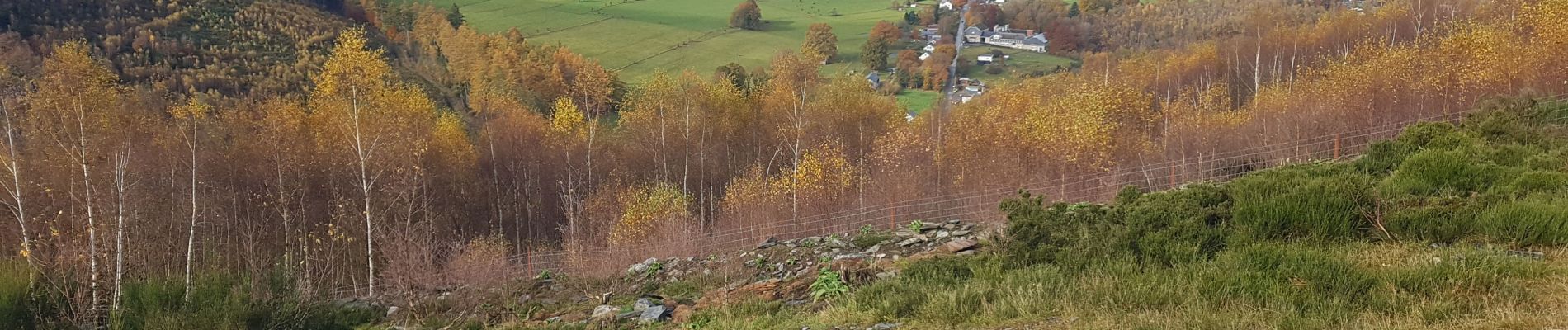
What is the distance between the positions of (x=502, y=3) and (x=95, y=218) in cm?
6656

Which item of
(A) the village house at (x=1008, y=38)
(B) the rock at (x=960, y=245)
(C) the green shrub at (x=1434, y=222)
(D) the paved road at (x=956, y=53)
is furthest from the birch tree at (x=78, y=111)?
(A) the village house at (x=1008, y=38)

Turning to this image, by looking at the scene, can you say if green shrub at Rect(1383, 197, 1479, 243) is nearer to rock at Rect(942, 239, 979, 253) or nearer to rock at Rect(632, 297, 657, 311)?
rock at Rect(942, 239, 979, 253)

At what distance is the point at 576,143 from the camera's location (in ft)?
113

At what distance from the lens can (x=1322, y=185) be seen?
8.38m

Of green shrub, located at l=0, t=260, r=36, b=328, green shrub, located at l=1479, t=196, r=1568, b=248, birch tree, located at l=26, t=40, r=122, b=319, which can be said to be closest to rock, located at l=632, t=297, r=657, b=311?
green shrub, located at l=0, t=260, r=36, b=328

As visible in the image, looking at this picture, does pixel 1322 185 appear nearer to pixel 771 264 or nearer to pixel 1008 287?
pixel 1008 287

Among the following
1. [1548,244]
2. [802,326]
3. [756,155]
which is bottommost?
[756,155]

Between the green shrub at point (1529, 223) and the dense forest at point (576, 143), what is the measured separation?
38.2ft

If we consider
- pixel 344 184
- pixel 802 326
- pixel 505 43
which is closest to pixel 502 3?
pixel 505 43

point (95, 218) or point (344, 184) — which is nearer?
point (95, 218)

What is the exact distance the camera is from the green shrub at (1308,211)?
25.9 ft

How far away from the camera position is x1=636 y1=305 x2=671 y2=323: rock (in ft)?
29.0

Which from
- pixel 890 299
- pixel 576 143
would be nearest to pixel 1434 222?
pixel 890 299

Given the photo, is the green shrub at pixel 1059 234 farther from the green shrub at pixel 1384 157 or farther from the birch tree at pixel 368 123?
the birch tree at pixel 368 123
